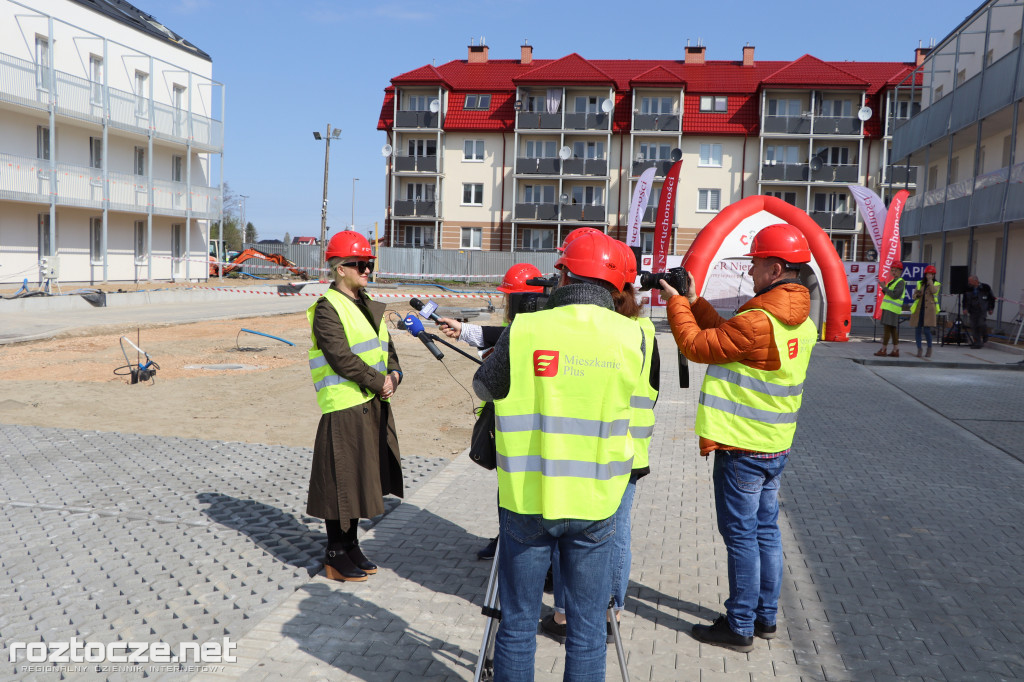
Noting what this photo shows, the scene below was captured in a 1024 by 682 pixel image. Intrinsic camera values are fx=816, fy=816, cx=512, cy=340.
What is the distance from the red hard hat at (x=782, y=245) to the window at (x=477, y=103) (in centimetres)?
4923

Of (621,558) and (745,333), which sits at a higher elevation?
(745,333)

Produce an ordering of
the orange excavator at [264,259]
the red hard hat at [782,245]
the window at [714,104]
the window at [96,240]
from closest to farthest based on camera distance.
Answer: the red hard hat at [782,245] → the window at [96,240] → the orange excavator at [264,259] → the window at [714,104]

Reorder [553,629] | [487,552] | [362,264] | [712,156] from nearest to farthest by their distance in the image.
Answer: [553,629]
[362,264]
[487,552]
[712,156]

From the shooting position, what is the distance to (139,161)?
117 feet

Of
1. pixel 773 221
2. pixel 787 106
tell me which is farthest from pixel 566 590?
pixel 787 106

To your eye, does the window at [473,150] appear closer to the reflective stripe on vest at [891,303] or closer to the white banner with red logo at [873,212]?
the white banner with red logo at [873,212]

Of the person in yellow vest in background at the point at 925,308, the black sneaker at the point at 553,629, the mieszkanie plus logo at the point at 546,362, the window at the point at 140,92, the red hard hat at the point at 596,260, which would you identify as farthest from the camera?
the window at the point at 140,92

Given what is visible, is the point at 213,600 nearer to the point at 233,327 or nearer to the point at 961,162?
the point at 233,327

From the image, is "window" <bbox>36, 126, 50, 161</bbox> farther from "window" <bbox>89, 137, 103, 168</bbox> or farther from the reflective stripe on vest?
the reflective stripe on vest

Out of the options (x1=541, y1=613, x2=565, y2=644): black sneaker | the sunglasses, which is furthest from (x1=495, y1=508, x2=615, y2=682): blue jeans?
the sunglasses

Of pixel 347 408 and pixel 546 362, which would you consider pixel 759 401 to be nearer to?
pixel 546 362

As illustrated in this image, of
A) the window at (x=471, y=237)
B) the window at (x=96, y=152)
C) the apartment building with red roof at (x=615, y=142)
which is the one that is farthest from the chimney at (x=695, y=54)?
the window at (x=96, y=152)

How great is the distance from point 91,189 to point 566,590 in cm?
3288

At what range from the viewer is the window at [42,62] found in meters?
28.4
